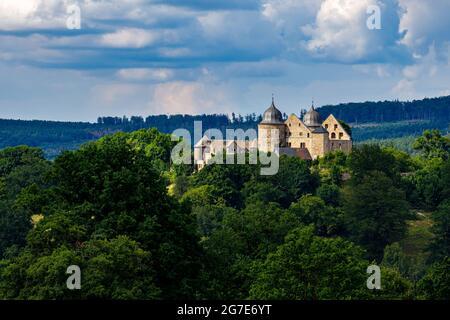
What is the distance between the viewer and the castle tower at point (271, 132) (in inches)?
5266

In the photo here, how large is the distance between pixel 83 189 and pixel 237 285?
29.5 feet

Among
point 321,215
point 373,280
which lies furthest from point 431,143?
point 373,280

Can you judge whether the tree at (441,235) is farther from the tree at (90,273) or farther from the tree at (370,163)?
the tree at (90,273)

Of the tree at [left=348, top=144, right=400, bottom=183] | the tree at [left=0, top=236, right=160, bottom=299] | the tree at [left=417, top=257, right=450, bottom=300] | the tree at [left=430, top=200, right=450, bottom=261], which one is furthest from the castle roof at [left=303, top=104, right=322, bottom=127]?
the tree at [left=0, top=236, right=160, bottom=299]

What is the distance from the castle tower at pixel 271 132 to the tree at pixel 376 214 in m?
26.1

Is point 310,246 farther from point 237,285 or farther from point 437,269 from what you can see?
point 437,269

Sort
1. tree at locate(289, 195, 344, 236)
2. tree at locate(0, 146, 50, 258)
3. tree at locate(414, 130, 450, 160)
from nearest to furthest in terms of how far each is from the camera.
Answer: tree at locate(0, 146, 50, 258) < tree at locate(289, 195, 344, 236) < tree at locate(414, 130, 450, 160)

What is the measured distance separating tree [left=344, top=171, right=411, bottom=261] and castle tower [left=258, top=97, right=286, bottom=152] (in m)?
26.1

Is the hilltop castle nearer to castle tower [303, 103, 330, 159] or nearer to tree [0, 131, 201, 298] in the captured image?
castle tower [303, 103, 330, 159]

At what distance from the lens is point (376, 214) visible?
106750 mm

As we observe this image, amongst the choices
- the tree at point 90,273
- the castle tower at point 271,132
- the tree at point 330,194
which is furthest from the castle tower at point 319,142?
the tree at point 90,273

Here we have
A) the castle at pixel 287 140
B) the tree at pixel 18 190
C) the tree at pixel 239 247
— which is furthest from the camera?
the castle at pixel 287 140

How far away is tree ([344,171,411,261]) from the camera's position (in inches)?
4141

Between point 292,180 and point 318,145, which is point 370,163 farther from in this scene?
point 318,145
